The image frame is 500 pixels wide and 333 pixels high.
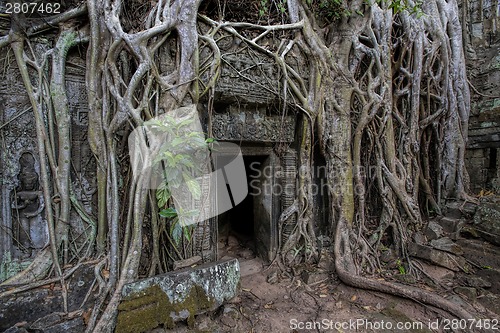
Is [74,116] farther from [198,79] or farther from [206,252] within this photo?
[206,252]

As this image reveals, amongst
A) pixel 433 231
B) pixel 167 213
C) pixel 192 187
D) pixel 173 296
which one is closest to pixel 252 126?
pixel 192 187

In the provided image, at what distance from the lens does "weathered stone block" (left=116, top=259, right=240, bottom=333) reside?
1.95 meters

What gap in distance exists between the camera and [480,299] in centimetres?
270

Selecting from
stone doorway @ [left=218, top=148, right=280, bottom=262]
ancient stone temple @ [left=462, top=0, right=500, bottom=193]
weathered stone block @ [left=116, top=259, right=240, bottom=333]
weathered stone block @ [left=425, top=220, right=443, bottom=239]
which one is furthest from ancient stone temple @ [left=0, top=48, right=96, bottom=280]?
ancient stone temple @ [left=462, top=0, right=500, bottom=193]

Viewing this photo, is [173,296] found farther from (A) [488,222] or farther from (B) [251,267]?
(A) [488,222]

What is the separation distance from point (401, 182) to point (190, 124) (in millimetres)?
3022

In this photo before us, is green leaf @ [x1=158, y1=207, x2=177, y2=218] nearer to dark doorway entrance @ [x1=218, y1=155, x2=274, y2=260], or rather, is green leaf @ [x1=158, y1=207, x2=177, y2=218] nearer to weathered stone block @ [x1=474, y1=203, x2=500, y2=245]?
dark doorway entrance @ [x1=218, y1=155, x2=274, y2=260]

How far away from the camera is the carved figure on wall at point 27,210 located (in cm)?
252

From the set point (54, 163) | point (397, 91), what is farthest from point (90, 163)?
point (397, 91)

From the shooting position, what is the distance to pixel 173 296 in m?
2.09

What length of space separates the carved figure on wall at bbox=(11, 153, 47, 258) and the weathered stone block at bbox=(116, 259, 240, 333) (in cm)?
136

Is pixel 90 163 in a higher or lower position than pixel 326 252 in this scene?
higher

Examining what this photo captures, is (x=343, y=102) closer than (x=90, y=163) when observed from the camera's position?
No

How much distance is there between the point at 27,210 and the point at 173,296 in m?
1.79
